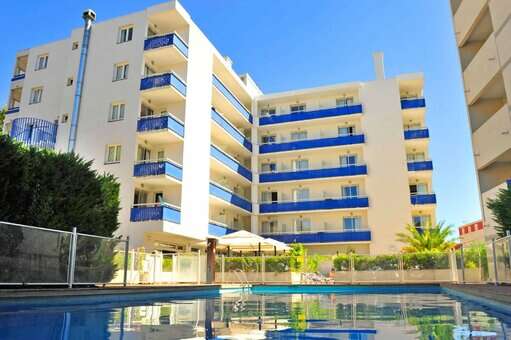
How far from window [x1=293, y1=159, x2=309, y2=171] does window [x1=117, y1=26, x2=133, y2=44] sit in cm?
1853

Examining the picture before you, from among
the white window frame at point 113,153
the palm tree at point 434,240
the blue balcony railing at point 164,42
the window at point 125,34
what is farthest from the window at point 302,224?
the window at point 125,34

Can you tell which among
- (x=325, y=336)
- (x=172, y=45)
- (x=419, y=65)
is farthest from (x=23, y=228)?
(x=419, y=65)

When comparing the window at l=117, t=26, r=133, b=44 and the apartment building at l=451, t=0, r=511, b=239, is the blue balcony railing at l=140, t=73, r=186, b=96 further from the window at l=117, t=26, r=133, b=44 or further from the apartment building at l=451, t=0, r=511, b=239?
the apartment building at l=451, t=0, r=511, b=239

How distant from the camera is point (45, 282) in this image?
33.2 feet

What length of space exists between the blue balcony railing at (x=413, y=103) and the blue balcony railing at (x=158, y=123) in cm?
2114

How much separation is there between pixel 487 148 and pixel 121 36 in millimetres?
23250

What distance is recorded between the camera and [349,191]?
3681cm

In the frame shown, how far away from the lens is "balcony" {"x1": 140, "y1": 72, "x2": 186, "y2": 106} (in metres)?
25.4

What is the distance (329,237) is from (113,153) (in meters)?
18.7

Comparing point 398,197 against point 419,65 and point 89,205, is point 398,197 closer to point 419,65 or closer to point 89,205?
point 419,65

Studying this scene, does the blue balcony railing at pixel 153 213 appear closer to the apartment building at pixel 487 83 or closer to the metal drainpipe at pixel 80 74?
the metal drainpipe at pixel 80 74

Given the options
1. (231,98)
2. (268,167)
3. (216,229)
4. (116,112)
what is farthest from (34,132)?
(268,167)

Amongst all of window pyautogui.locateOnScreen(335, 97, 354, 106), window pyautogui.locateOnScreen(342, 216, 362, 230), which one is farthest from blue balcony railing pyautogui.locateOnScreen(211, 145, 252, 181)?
window pyautogui.locateOnScreen(335, 97, 354, 106)

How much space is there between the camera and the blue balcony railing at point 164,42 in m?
26.1
